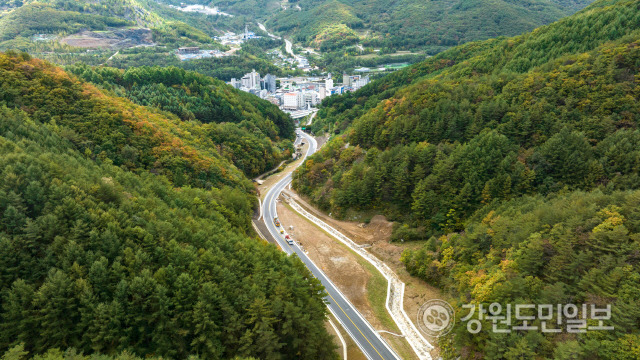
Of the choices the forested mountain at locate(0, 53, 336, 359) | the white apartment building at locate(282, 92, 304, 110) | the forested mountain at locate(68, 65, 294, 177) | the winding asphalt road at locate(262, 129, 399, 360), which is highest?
the white apartment building at locate(282, 92, 304, 110)

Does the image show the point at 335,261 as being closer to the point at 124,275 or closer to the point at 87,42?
the point at 124,275

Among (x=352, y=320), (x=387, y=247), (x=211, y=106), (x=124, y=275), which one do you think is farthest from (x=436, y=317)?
(x=211, y=106)

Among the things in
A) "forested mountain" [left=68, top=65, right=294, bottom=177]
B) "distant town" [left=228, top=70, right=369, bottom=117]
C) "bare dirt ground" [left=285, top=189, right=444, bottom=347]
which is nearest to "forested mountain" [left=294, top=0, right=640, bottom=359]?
"bare dirt ground" [left=285, top=189, right=444, bottom=347]

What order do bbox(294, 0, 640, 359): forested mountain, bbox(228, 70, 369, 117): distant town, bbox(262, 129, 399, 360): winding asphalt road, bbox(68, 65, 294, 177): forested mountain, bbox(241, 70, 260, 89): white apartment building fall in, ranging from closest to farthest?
bbox(294, 0, 640, 359): forested mountain → bbox(262, 129, 399, 360): winding asphalt road → bbox(68, 65, 294, 177): forested mountain → bbox(228, 70, 369, 117): distant town → bbox(241, 70, 260, 89): white apartment building

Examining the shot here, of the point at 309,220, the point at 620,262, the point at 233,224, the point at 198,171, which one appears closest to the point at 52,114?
the point at 198,171

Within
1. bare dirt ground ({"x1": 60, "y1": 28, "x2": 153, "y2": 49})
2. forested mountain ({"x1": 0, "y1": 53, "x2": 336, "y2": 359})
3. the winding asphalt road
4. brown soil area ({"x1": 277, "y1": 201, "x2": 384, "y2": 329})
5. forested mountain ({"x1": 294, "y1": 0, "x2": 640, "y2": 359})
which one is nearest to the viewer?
forested mountain ({"x1": 0, "y1": 53, "x2": 336, "y2": 359})

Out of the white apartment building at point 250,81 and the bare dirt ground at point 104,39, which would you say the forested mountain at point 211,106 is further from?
the bare dirt ground at point 104,39

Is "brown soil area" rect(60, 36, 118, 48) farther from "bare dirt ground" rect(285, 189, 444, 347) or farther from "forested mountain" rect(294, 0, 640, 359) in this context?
"bare dirt ground" rect(285, 189, 444, 347)
